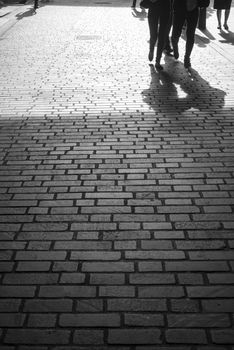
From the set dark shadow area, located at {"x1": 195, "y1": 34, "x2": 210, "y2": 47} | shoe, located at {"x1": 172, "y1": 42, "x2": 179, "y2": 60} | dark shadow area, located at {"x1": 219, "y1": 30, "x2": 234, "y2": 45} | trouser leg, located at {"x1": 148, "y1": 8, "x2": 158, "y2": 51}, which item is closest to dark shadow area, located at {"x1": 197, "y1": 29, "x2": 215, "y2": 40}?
dark shadow area, located at {"x1": 195, "y1": 34, "x2": 210, "y2": 47}

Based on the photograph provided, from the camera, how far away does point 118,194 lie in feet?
12.0

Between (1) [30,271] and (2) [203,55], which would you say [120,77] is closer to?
(2) [203,55]

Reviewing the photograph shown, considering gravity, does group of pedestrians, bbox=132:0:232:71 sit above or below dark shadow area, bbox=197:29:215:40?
above

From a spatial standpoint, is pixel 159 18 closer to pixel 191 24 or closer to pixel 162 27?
pixel 162 27

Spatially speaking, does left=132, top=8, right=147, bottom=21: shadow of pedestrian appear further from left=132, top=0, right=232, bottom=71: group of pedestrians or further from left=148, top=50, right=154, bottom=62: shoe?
left=148, top=50, right=154, bottom=62: shoe

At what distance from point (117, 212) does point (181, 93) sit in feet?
12.7

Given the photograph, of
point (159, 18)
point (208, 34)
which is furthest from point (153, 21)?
point (208, 34)

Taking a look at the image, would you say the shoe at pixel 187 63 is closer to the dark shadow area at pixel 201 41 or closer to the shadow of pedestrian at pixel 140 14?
the dark shadow area at pixel 201 41

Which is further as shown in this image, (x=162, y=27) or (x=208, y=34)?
(x=208, y=34)

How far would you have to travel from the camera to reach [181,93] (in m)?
6.58

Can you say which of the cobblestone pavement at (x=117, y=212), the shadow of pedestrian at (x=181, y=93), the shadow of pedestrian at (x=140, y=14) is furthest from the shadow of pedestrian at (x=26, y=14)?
the shadow of pedestrian at (x=181, y=93)

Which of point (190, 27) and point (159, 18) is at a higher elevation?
point (159, 18)

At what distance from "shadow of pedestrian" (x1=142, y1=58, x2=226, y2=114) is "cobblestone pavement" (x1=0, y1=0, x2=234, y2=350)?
0.07 feet

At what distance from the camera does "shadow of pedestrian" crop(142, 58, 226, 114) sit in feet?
19.5
